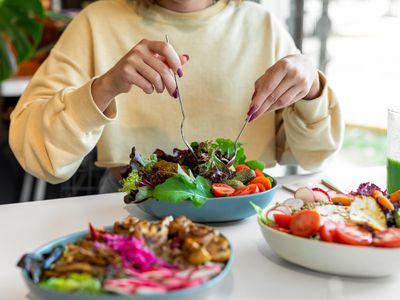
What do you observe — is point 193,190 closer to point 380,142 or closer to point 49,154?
point 49,154

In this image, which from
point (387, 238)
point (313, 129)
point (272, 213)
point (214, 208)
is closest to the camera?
point (387, 238)

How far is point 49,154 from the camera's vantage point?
1.32 meters

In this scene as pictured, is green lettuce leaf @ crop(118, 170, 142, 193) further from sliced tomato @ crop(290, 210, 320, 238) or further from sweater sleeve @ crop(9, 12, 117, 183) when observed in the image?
sliced tomato @ crop(290, 210, 320, 238)

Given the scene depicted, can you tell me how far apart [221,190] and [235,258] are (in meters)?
0.15

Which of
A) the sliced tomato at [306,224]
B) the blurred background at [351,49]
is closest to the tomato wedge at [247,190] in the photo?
the sliced tomato at [306,224]

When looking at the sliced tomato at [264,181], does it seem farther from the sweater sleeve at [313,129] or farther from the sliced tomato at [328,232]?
the sweater sleeve at [313,129]

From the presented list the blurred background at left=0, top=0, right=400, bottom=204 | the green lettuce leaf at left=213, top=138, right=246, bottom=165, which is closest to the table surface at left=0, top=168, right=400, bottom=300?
the green lettuce leaf at left=213, top=138, right=246, bottom=165

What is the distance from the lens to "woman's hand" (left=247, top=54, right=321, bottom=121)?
117cm

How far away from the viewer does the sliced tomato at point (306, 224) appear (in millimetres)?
794

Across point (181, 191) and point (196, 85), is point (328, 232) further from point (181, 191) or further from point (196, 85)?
point (196, 85)

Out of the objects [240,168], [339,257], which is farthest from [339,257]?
[240,168]

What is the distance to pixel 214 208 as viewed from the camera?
3.24 ft

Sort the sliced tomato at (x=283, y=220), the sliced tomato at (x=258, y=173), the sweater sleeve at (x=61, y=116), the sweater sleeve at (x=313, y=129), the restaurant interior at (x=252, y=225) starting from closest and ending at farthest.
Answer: the restaurant interior at (x=252, y=225), the sliced tomato at (x=283, y=220), the sliced tomato at (x=258, y=173), the sweater sleeve at (x=61, y=116), the sweater sleeve at (x=313, y=129)

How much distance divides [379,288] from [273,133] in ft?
2.95
